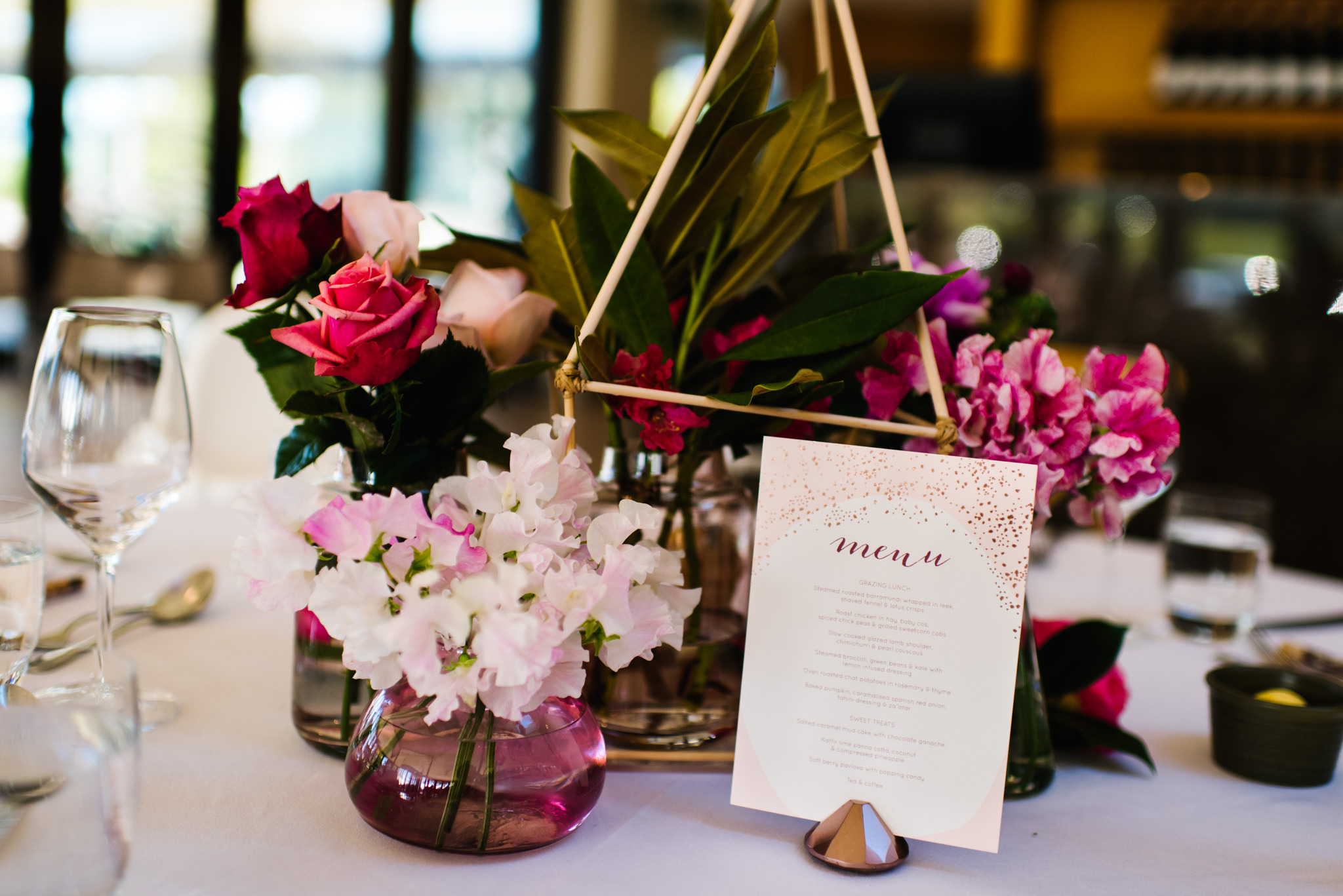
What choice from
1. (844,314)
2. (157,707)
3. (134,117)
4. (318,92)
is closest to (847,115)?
(844,314)

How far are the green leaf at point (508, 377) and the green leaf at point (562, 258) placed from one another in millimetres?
48

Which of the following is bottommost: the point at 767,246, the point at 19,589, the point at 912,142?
the point at 19,589

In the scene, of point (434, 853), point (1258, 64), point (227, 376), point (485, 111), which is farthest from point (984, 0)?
point (434, 853)

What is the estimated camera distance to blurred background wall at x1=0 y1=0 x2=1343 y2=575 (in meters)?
2.11

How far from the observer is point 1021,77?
2939 millimetres

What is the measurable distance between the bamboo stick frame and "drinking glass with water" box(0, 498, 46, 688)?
1.04 ft

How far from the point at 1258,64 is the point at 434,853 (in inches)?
155

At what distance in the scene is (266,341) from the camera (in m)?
0.63

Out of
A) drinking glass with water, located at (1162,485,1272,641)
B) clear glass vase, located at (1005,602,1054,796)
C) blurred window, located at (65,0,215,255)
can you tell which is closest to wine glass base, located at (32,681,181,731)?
clear glass vase, located at (1005,602,1054,796)

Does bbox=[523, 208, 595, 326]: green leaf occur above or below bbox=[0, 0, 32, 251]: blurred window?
below

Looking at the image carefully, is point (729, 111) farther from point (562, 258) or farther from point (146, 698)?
point (146, 698)

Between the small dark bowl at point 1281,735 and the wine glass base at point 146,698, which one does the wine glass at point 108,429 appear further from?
the small dark bowl at point 1281,735

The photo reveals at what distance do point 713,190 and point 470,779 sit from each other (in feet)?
1.21

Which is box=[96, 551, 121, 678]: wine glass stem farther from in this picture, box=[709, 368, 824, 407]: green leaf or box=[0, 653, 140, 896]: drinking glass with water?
box=[709, 368, 824, 407]: green leaf
